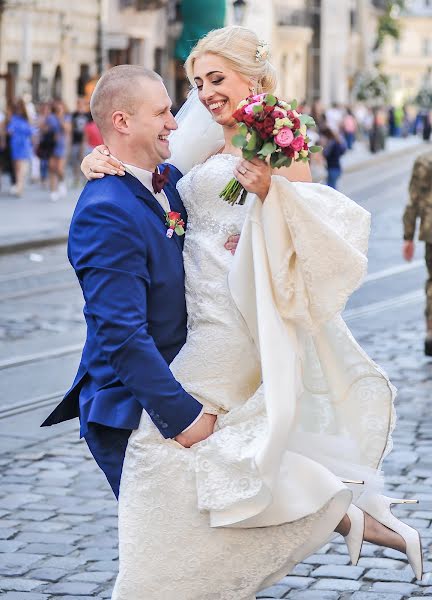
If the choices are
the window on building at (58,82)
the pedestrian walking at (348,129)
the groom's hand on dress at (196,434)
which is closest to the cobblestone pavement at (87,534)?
the groom's hand on dress at (196,434)

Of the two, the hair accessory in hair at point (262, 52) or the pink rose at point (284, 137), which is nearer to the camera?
the pink rose at point (284, 137)

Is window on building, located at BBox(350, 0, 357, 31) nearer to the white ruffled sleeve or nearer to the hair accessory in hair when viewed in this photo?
the hair accessory in hair

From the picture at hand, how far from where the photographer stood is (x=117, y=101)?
13.3 feet

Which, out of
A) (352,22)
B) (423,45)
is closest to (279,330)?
(352,22)

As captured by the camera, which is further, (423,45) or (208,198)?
(423,45)

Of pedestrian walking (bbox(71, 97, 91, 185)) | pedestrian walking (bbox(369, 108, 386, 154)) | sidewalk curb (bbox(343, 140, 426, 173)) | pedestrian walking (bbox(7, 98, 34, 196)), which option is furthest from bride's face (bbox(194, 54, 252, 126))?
pedestrian walking (bbox(369, 108, 386, 154))

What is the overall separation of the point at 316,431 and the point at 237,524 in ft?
1.39

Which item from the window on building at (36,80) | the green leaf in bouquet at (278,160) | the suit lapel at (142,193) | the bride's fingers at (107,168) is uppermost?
the green leaf in bouquet at (278,160)

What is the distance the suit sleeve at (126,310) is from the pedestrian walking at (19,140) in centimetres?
2143

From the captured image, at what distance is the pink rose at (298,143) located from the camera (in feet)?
12.8

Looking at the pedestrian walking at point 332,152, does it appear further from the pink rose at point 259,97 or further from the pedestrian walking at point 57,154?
the pink rose at point 259,97

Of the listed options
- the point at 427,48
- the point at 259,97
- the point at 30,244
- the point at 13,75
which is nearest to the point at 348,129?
the point at 13,75

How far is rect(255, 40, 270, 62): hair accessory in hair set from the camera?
167 inches

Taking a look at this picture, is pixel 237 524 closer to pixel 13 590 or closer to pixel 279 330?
pixel 279 330
